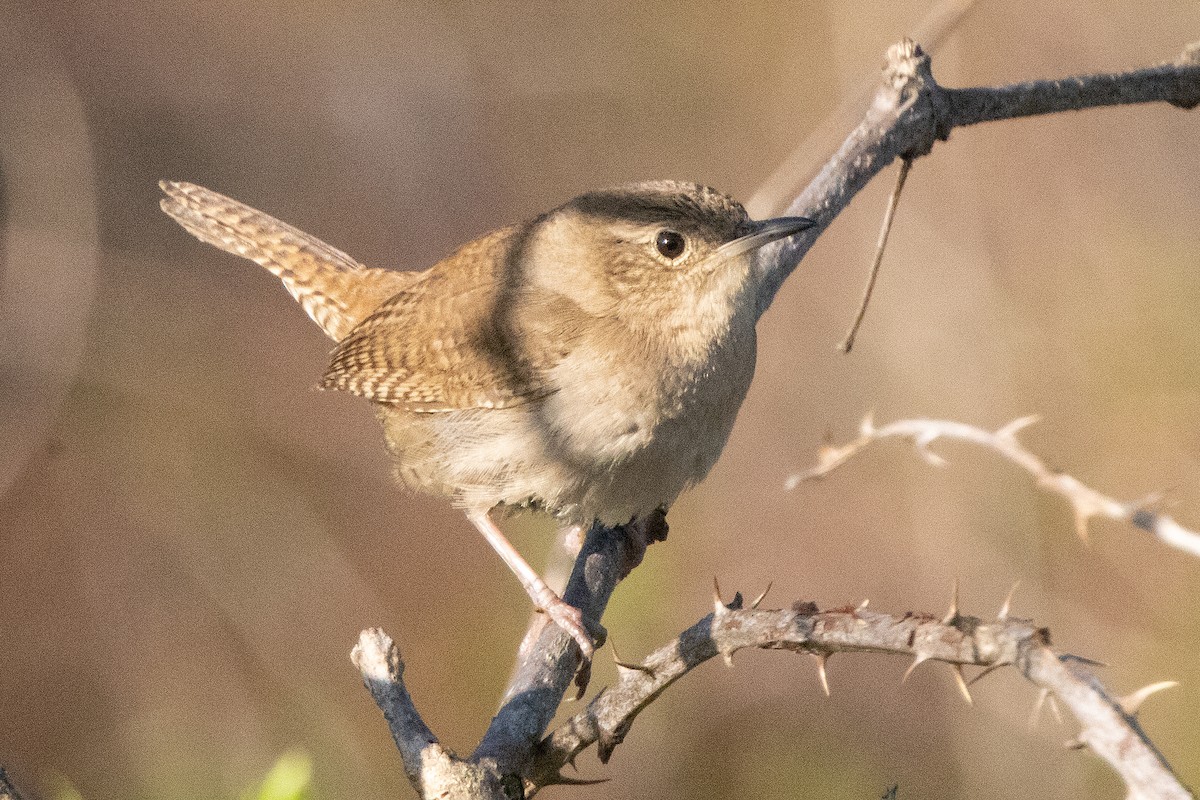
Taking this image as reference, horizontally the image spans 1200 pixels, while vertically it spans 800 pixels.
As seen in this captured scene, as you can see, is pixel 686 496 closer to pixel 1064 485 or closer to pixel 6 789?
pixel 1064 485

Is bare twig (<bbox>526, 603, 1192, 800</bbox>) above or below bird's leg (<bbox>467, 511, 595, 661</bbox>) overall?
above

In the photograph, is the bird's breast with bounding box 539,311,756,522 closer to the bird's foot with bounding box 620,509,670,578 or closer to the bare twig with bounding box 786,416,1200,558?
the bird's foot with bounding box 620,509,670,578

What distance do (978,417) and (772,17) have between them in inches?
115

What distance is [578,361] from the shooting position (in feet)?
10.2

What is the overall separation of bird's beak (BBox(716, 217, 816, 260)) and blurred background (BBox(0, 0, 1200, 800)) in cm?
171

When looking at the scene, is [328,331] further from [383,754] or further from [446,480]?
[383,754]

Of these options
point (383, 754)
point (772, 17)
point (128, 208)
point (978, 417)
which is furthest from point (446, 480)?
point (772, 17)

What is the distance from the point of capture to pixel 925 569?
5.29 m

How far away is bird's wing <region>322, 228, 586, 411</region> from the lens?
10.5ft

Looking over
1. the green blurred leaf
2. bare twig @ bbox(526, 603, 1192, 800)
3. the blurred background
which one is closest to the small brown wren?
bare twig @ bbox(526, 603, 1192, 800)

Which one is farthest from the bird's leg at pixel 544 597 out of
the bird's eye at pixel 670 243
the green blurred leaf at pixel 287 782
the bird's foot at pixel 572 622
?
the green blurred leaf at pixel 287 782

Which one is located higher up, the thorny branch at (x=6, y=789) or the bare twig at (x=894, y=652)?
the thorny branch at (x=6, y=789)

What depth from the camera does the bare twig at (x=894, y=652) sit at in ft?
4.55

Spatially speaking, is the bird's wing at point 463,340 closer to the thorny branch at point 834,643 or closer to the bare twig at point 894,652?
the thorny branch at point 834,643
